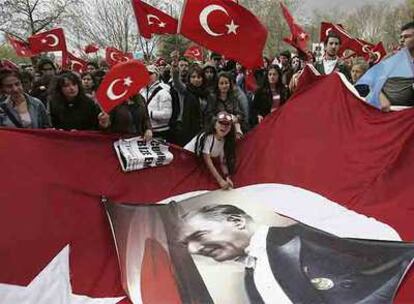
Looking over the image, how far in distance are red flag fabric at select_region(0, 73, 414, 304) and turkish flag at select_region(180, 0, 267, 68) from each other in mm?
632

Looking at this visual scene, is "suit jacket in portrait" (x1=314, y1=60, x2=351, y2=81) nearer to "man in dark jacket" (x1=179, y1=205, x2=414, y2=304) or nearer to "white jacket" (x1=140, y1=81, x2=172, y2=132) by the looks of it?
"white jacket" (x1=140, y1=81, x2=172, y2=132)

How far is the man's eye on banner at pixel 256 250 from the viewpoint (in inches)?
137

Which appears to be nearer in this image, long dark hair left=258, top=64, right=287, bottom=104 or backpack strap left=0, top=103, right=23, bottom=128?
backpack strap left=0, top=103, right=23, bottom=128

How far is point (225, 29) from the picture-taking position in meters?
4.83

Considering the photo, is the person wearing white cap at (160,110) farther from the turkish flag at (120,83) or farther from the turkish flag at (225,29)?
the turkish flag at (120,83)

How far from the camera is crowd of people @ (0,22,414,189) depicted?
4.55 m

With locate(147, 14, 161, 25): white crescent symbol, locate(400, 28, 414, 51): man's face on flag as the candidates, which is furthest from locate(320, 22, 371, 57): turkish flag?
locate(147, 14, 161, 25): white crescent symbol

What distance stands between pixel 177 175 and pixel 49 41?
4288mm

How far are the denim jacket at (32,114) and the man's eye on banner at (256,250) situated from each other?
1002 mm

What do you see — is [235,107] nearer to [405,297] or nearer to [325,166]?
[325,166]

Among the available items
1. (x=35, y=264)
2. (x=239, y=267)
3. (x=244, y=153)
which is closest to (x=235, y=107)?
(x=244, y=153)

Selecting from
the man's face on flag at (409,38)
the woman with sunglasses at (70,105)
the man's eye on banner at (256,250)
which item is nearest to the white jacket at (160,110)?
the woman with sunglasses at (70,105)

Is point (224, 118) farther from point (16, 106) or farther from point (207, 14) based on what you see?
point (16, 106)

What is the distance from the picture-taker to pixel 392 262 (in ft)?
11.8
